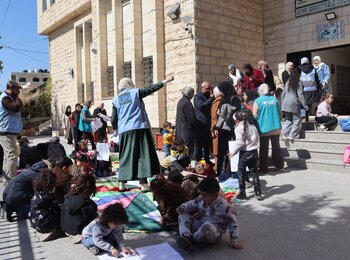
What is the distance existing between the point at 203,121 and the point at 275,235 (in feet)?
12.1

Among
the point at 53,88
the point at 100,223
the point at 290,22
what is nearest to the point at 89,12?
the point at 53,88

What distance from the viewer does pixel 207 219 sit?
3566mm

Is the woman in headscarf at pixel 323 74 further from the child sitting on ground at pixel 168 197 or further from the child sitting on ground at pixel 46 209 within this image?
the child sitting on ground at pixel 46 209

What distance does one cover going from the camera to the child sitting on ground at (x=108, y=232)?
3.35m

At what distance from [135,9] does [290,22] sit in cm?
519

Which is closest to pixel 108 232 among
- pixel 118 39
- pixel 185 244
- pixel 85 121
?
pixel 185 244

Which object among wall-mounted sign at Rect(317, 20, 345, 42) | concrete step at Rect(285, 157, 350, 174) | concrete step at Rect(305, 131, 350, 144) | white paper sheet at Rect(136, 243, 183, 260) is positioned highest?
wall-mounted sign at Rect(317, 20, 345, 42)

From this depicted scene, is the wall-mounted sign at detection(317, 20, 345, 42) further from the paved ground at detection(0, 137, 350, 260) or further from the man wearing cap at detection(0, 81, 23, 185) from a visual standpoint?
the man wearing cap at detection(0, 81, 23, 185)

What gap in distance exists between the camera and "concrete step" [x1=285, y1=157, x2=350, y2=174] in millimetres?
6766

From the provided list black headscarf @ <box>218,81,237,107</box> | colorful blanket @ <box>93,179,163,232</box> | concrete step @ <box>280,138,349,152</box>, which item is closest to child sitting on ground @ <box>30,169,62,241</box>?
colorful blanket @ <box>93,179,163,232</box>

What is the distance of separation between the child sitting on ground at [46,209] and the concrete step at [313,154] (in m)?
5.34

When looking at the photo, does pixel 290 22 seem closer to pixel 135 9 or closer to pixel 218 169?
pixel 135 9

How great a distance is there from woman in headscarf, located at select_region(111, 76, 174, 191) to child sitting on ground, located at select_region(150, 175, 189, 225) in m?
1.58

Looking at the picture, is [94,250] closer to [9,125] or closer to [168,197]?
[168,197]
